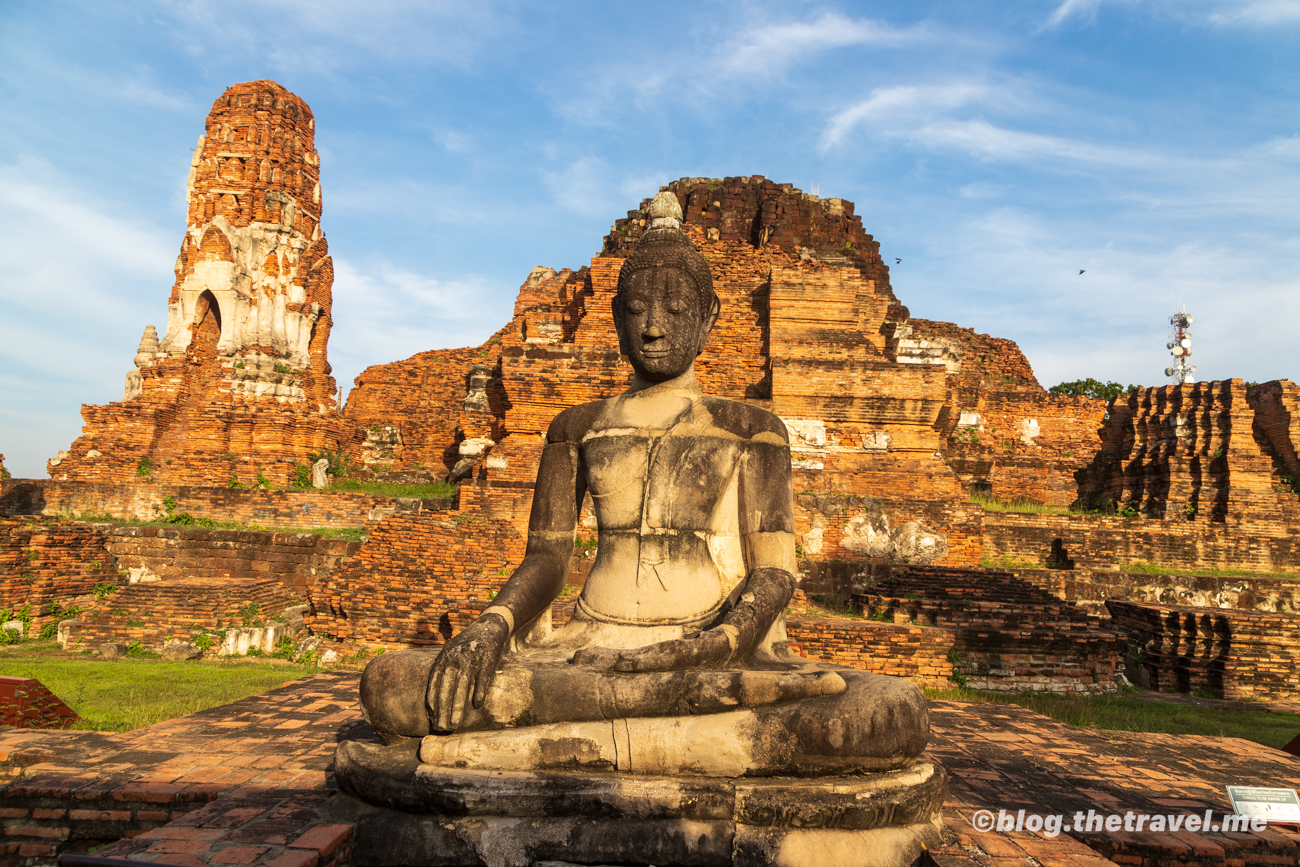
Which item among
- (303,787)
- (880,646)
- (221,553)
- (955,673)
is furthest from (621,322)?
(221,553)

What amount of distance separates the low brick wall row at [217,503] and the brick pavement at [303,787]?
935 cm

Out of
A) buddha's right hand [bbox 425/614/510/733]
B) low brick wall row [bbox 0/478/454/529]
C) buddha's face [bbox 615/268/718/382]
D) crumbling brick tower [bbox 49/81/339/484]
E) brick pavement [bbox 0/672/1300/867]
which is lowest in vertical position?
brick pavement [bbox 0/672/1300/867]

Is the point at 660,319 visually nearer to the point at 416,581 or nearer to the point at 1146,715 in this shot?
the point at 416,581

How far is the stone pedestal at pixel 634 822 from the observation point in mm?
2674

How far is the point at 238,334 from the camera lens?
17203mm

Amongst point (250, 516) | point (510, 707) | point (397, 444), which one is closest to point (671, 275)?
point (510, 707)

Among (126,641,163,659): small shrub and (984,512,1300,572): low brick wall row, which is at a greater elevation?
(984,512,1300,572): low brick wall row

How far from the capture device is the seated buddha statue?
9.32ft

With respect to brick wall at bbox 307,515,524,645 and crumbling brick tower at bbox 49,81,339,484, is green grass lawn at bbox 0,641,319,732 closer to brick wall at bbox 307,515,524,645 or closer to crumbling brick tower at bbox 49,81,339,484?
brick wall at bbox 307,515,524,645

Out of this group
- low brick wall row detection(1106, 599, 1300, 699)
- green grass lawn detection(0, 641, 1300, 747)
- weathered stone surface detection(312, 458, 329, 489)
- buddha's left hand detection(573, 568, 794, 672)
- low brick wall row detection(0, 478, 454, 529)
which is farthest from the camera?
weathered stone surface detection(312, 458, 329, 489)

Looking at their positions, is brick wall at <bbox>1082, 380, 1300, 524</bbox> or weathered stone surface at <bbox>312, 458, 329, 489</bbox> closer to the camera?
weathered stone surface at <bbox>312, 458, 329, 489</bbox>

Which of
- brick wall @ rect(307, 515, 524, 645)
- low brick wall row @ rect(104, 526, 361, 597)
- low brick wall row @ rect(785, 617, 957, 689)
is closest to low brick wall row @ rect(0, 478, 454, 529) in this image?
low brick wall row @ rect(104, 526, 361, 597)

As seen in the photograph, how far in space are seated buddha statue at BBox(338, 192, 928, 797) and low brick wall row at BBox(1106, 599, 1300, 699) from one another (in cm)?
841

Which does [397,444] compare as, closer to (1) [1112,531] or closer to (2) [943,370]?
(2) [943,370]
